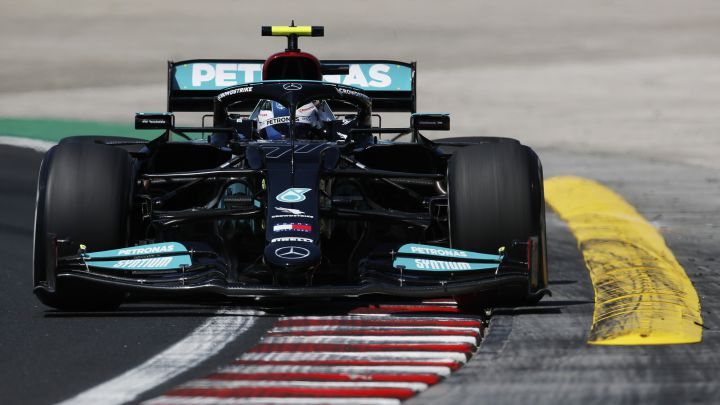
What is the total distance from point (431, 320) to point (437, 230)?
1405mm

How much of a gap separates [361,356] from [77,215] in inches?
90.9

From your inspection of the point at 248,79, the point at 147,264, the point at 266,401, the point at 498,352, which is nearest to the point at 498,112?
the point at 248,79

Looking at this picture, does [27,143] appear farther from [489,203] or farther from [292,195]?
[489,203]

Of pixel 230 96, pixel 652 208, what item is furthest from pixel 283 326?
pixel 652 208

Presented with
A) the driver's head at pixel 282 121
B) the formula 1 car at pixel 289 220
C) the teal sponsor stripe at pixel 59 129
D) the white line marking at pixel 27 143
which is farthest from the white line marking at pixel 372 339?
the teal sponsor stripe at pixel 59 129

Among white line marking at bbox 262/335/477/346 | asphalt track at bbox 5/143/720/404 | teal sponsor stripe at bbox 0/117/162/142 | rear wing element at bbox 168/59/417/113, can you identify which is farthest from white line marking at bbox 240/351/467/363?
teal sponsor stripe at bbox 0/117/162/142

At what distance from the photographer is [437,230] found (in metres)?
9.90

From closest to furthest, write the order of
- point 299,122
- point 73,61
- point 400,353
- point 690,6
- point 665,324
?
point 400,353, point 665,324, point 299,122, point 73,61, point 690,6

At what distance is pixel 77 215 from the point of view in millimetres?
9039

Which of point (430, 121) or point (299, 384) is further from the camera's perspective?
point (430, 121)

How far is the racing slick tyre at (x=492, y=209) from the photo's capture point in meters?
9.10

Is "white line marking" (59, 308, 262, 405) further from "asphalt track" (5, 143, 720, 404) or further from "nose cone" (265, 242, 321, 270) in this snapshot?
"nose cone" (265, 242, 321, 270)

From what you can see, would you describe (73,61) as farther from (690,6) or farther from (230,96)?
(230,96)

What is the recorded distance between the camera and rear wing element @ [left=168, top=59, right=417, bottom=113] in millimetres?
12977
